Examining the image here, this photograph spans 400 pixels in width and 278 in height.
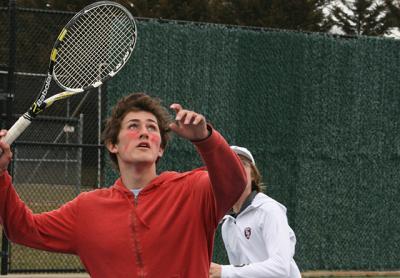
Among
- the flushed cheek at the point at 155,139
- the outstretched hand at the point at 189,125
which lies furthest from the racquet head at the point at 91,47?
the outstretched hand at the point at 189,125

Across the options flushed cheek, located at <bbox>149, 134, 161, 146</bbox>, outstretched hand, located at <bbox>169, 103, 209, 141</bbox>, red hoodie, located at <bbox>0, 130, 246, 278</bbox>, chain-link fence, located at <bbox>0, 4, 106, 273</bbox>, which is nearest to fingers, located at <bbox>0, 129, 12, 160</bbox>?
red hoodie, located at <bbox>0, 130, 246, 278</bbox>

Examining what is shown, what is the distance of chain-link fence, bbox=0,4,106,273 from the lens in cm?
1038

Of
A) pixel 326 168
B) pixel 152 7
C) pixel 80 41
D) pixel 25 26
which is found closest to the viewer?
pixel 80 41

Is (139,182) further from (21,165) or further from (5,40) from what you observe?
(21,165)

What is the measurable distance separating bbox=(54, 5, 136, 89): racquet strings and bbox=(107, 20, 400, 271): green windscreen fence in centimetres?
526

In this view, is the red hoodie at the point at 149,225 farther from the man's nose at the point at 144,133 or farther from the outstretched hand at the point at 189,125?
the outstretched hand at the point at 189,125

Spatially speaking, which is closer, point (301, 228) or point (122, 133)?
point (122, 133)

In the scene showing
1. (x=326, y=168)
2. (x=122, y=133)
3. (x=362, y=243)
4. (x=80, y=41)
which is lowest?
(x=362, y=243)

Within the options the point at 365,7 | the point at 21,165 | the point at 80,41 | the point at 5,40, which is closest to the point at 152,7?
the point at 365,7

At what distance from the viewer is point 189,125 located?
143 inches

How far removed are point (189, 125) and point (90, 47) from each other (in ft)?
7.74

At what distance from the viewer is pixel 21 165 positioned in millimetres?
15555

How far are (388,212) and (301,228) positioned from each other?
1.25 m

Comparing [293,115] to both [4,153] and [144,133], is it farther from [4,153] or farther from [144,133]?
[4,153]
